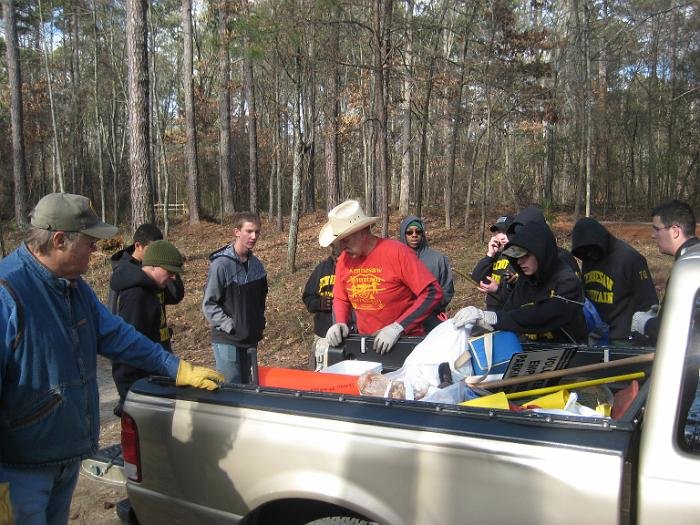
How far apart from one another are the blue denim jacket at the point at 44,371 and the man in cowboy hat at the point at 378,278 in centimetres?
177

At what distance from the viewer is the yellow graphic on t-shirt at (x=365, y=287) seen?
4066 millimetres

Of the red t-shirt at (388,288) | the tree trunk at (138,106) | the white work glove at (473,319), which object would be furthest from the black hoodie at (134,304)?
the tree trunk at (138,106)

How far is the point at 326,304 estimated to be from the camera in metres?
5.05

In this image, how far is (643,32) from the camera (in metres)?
23.4

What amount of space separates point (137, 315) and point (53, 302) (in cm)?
146

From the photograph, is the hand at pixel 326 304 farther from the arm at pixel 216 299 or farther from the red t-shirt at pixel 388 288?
the arm at pixel 216 299

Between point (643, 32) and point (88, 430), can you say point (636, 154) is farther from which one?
point (88, 430)

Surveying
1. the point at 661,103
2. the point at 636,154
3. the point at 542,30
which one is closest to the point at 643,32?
the point at 661,103

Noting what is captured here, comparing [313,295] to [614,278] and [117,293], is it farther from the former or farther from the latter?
[614,278]

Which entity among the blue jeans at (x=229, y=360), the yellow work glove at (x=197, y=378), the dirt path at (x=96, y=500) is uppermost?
the yellow work glove at (x=197, y=378)

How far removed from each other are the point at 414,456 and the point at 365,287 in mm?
2163

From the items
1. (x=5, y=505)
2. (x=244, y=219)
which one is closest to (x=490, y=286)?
(x=244, y=219)

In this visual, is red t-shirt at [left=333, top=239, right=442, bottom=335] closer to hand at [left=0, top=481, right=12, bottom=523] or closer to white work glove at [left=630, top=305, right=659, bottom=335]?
white work glove at [left=630, top=305, right=659, bottom=335]

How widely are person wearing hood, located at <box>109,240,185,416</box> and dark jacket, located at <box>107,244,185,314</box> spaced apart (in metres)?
0.10
